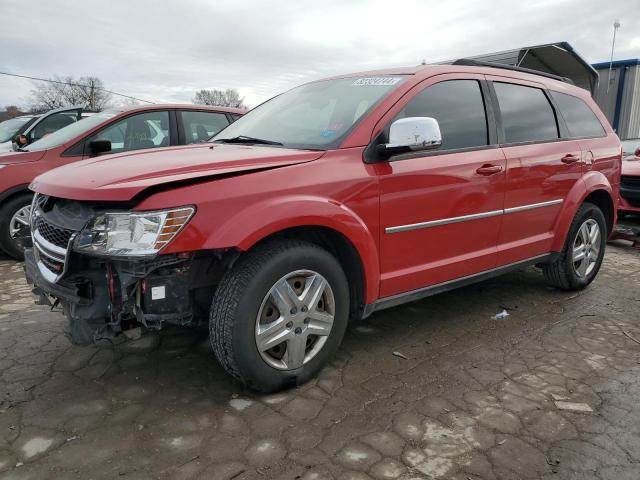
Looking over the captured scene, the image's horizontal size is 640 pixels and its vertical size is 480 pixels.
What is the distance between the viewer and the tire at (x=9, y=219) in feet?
17.4

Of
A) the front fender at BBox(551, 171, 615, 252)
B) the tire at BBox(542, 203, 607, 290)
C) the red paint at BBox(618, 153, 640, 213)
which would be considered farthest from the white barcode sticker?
the red paint at BBox(618, 153, 640, 213)

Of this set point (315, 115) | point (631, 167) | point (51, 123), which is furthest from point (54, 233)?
point (631, 167)

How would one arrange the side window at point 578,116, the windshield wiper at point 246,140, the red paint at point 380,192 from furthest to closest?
1. the side window at point 578,116
2. the windshield wiper at point 246,140
3. the red paint at point 380,192

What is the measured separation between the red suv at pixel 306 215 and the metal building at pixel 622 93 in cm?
1003

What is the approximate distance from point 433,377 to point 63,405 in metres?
1.99

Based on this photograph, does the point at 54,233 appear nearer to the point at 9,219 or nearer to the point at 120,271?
the point at 120,271

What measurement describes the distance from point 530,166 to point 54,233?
3168mm

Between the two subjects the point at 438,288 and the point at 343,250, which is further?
the point at 438,288

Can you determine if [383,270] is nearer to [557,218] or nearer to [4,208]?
[557,218]

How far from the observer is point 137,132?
577 cm

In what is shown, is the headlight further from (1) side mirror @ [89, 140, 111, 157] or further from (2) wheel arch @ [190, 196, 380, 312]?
(1) side mirror @ [89, 140, 111, 157]

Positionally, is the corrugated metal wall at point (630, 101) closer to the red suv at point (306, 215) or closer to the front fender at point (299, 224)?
the red suv at point (306, 215)

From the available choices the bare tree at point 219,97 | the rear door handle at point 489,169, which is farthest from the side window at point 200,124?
the bare tree at point 219,97

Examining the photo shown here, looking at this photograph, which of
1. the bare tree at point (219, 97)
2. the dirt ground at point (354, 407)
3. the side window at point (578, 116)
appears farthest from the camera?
the bare tree at point (219, 97)
